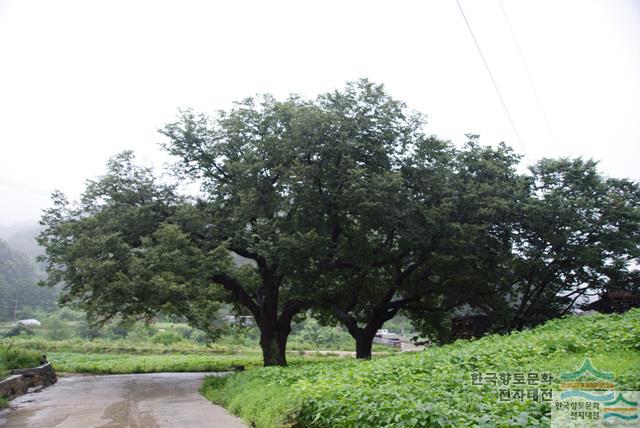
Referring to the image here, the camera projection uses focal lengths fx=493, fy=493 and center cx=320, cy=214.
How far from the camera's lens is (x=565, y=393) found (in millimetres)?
5949

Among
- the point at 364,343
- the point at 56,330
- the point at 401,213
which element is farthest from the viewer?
the point at 56,330

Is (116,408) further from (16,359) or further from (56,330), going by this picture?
(56,330)

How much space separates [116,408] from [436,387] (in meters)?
8.27

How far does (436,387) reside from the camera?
7.38 m

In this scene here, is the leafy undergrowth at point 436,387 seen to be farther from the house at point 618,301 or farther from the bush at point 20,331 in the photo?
the bush at point 20,331

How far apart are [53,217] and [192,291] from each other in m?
A: 7.37

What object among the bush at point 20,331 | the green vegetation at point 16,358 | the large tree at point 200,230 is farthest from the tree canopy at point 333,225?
the bush at point 20,331

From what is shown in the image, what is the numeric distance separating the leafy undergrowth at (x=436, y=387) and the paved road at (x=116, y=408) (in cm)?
85

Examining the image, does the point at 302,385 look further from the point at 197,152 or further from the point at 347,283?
the point at 197,152

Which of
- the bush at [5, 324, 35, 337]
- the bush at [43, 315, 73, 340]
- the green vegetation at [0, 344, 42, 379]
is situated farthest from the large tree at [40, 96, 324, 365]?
the bush at [5, 324, 35, 337]

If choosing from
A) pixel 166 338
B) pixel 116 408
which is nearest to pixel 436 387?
pixel 116 408

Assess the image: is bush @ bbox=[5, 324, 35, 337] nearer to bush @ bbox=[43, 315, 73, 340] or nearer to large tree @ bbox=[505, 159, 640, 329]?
bush @ bbox=[43, 315, 73, 340]

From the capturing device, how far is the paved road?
9.91 meters

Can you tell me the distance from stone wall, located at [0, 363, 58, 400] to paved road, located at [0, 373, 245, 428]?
31 centimetres
